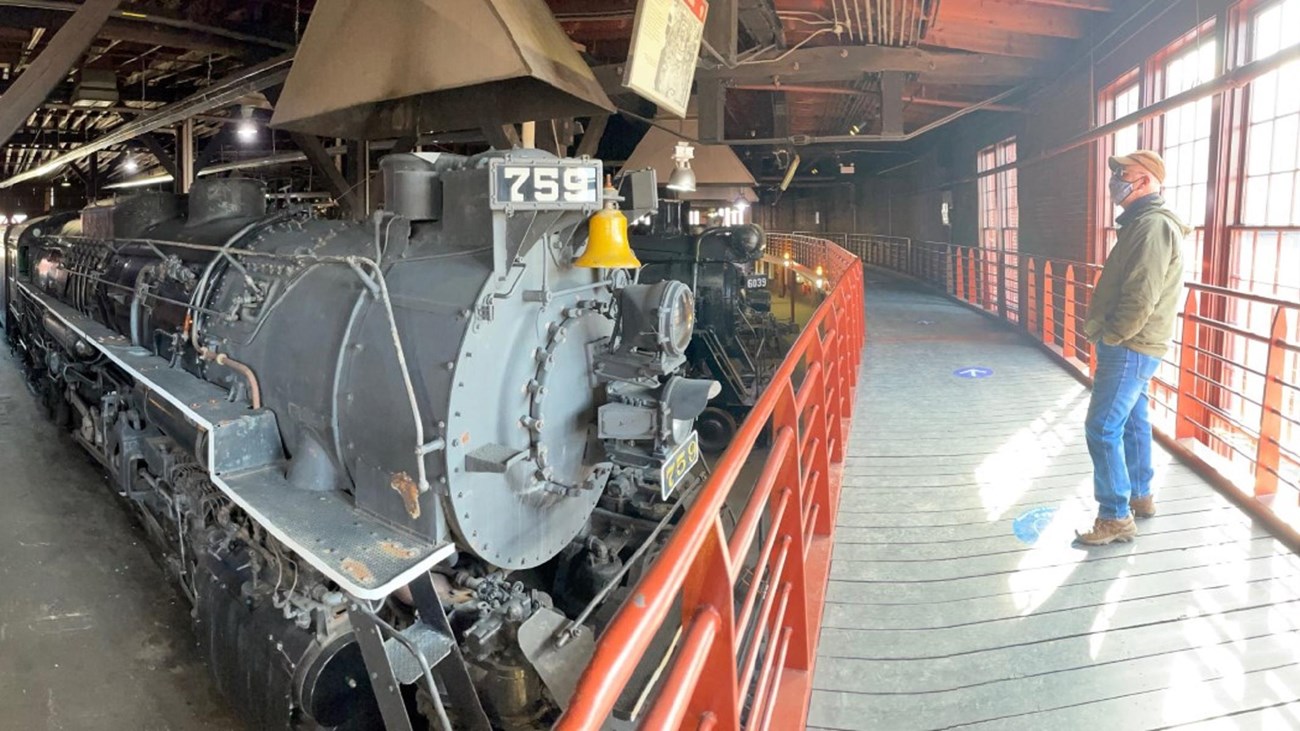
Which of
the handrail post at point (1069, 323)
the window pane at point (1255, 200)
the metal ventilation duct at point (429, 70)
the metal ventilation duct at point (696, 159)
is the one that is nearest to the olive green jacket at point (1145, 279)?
the metal ventilation duct at point (429, 70)

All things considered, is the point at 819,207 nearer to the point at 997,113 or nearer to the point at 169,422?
the point at 997,113

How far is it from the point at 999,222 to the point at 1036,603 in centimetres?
1072

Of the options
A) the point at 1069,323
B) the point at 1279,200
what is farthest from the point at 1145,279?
the point at 1069,323

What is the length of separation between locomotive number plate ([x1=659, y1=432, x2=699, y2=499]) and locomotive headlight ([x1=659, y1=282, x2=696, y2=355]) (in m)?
0.45

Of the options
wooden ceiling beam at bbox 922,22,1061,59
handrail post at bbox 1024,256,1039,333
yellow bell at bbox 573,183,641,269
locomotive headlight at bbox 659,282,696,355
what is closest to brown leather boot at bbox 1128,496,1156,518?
locomotive headlight at bbox 659,282,696,355

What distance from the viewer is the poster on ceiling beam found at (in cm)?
407

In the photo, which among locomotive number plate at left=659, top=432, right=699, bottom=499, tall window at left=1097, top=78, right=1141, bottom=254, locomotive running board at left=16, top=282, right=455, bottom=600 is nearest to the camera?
locomotive running board at left=16, top=282, right=455, bottom=600

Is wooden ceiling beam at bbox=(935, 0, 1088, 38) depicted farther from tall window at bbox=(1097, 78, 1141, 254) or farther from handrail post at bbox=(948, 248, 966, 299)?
handrail post at bbox=(948, 248, 966, 299)

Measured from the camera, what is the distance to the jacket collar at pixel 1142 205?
3520 mm

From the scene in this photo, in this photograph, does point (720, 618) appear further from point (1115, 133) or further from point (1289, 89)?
point (1115, 133)

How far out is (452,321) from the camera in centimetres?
326

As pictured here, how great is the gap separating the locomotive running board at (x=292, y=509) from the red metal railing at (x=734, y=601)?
3.22 ft

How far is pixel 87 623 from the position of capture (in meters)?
4.98

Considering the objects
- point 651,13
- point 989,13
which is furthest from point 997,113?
point 651,13
